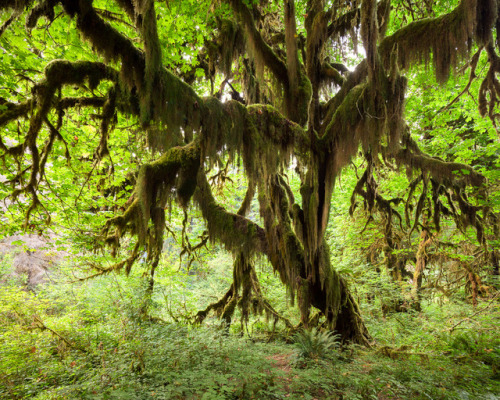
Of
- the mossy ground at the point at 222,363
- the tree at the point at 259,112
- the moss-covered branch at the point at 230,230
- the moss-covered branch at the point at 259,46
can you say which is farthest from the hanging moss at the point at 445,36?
the mossy ground at the point at 222,363

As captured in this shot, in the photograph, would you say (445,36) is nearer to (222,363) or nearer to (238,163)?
(238,163)

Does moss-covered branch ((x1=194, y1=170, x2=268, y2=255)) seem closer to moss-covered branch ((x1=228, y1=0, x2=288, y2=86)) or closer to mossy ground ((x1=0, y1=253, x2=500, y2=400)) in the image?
mossy ground ((x1=0, y1=253, x2=500, y2=400))

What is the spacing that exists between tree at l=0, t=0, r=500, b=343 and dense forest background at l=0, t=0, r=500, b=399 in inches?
1.2

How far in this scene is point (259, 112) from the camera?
13.9 ft

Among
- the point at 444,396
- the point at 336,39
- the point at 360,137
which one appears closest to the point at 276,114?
the point at 360,137

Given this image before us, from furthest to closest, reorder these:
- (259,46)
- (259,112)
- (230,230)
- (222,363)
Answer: (230,230) → (259,46) → (222,363) → (259,112)

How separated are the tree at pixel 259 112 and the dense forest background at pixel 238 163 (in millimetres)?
30

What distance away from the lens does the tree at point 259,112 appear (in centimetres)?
302

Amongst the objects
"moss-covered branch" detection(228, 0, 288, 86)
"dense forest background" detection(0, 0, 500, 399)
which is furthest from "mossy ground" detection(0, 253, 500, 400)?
"moss-covered branch" detection(228, 0, 288, 86)

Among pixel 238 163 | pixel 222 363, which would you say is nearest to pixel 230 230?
pixel 238 163

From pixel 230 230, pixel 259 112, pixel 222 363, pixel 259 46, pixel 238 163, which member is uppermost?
pixel 259 46

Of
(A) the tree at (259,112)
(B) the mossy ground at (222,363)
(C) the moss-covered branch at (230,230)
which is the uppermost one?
(A) the tree at (259,112)

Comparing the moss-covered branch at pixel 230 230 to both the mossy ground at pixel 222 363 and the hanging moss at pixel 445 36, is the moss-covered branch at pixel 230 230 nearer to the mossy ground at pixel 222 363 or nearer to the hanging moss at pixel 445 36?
the mossy ground at pixel 222 363

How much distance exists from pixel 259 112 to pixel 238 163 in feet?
3.51
